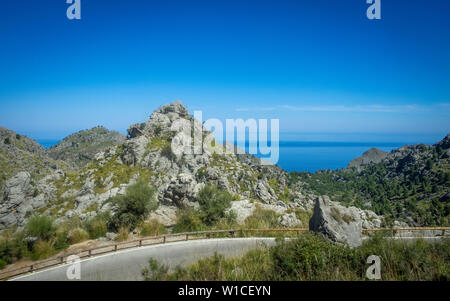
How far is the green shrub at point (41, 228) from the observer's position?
35.5ft

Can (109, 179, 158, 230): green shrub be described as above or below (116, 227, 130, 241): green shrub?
above

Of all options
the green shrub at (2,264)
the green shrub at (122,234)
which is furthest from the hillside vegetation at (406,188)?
the green shrub at (2,264)

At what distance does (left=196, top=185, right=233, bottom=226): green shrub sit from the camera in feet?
45.2

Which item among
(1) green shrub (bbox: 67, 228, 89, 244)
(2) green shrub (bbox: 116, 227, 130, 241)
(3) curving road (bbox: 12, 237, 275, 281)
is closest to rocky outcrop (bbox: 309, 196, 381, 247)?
(3) curving road (bbox: 12, 237, 275, 281)

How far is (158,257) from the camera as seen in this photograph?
8375 mm

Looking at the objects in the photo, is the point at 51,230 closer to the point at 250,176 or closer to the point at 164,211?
the point at 164,211

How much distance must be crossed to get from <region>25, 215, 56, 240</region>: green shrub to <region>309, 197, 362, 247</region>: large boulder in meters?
12.1

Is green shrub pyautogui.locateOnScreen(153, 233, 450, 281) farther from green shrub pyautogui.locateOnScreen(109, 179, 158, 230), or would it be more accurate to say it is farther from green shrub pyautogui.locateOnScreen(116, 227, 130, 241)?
green shrub pyautogui.locateOnScreen(109, 179, 158, 230)

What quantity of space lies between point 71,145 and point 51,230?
174917mm

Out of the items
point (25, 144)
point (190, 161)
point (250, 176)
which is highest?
point (25, 144)

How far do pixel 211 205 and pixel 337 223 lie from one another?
7.68m

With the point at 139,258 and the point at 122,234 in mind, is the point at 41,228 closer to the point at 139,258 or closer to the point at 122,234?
the point at 122,234
